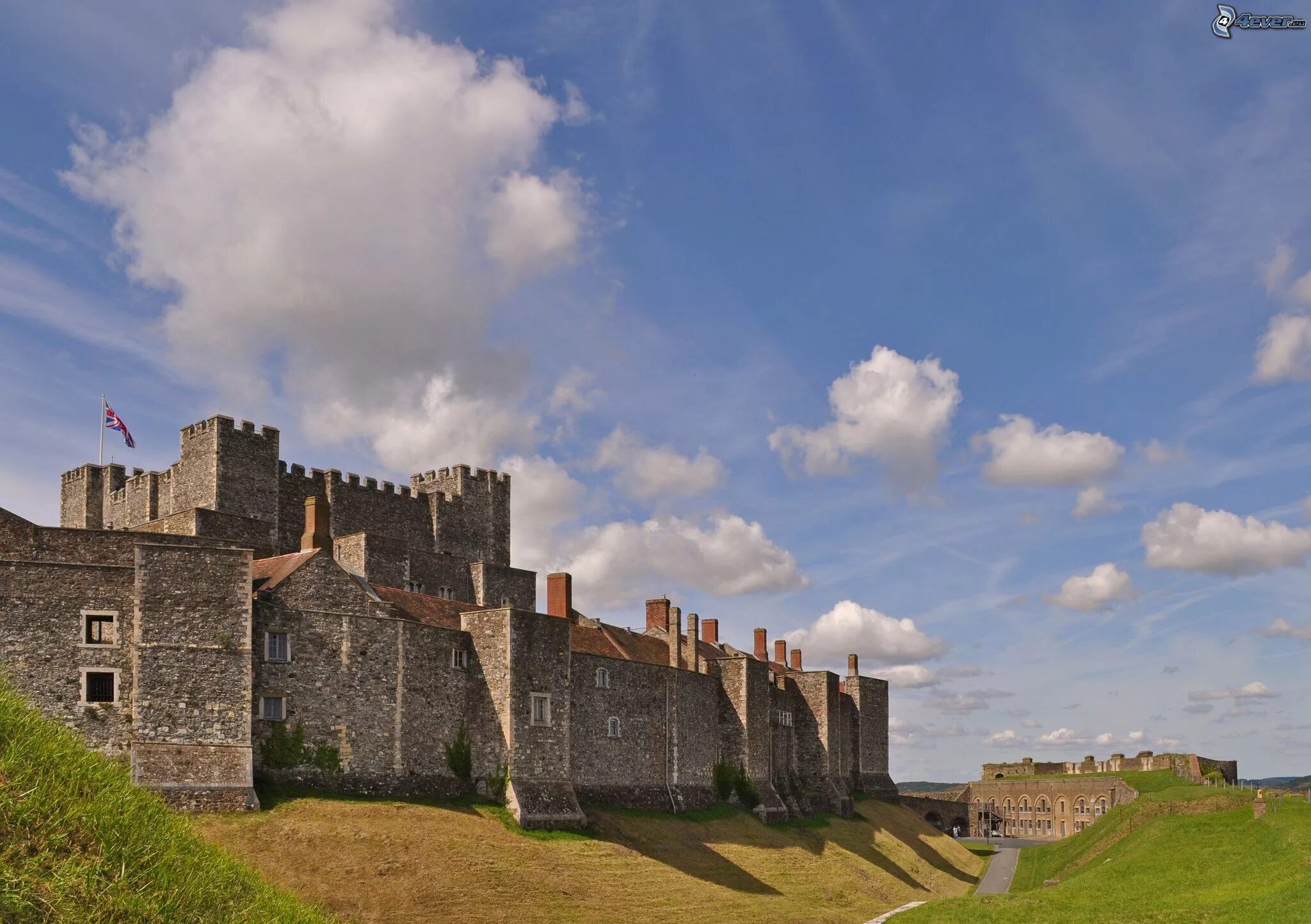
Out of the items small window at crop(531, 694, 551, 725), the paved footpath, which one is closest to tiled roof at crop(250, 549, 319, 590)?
small window at crop(531, 694, 551, 725)

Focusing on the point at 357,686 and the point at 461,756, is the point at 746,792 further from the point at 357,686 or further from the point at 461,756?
the point at 357,686

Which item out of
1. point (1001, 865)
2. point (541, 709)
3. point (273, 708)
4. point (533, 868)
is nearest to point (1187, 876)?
point (533, 868)

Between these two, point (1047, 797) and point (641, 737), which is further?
point (1047, 797)

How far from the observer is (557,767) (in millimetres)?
50438

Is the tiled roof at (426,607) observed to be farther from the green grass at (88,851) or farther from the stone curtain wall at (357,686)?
the green grass at (88,851)

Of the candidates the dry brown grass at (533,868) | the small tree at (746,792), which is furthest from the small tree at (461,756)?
the small tree at (746,792)

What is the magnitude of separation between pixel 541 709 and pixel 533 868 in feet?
30.5

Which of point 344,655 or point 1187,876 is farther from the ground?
point 344,655

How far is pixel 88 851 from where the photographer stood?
15836mm

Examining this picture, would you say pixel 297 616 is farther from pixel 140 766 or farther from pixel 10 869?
pixel 10 869

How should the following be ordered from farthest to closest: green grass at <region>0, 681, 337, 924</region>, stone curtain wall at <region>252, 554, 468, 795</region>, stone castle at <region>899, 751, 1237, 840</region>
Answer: stone castle at <region>899, 751, 1237, 840</region>
stone curtain wall at <region>252, 554, 468, 795</region>
green grass at <region>0, 681, 337, 924</region>

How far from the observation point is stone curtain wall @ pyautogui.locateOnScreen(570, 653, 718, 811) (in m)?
54.1

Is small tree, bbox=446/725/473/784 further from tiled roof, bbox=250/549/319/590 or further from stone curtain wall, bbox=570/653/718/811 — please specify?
tiled roof, bbox=250/549/319/590

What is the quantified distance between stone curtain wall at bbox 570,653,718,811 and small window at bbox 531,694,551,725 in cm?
262
